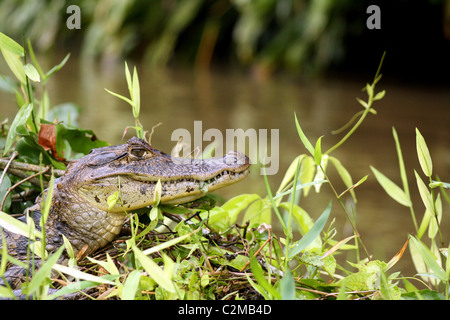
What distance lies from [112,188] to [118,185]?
0.02m

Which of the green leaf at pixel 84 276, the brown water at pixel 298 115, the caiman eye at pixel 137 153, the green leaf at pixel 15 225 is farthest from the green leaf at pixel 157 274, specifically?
the brown water at pixel 298 115

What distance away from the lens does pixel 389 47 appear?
8.95m

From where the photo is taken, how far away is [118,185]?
162 centimetres

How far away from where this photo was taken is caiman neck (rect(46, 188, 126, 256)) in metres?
1.64

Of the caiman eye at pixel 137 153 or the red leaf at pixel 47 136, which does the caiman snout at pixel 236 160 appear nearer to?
the caiman eye at pixel 137 153

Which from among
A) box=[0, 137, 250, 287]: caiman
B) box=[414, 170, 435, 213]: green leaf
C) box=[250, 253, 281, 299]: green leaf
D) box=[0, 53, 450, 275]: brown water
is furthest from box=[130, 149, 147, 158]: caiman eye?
box=[0, 53, 450, 275]: brown water

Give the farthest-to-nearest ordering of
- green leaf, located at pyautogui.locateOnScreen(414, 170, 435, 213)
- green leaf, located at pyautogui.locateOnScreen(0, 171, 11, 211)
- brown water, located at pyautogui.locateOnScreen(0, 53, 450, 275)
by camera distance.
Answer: brown water, located at pyautogui.locateOnScreen(0, 53, 450, 275)
green leaf, located at pyautogui.locateOnScreen(0, 171, 11, 211)
green leaf, located at pyautogui.locateOnScreen(414, 170, 435, 213)

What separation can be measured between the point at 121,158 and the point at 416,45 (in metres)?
8.13

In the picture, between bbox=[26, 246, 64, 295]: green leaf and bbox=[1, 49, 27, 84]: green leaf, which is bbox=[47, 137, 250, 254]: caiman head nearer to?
bbox=[1, 49, 27, 84]: green leaf

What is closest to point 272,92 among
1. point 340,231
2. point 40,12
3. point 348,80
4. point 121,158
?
point 348,80

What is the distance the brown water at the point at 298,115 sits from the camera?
13.7 ft

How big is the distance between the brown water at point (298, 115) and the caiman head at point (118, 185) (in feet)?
6.37

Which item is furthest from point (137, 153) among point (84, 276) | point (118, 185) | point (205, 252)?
point (84, 276)
